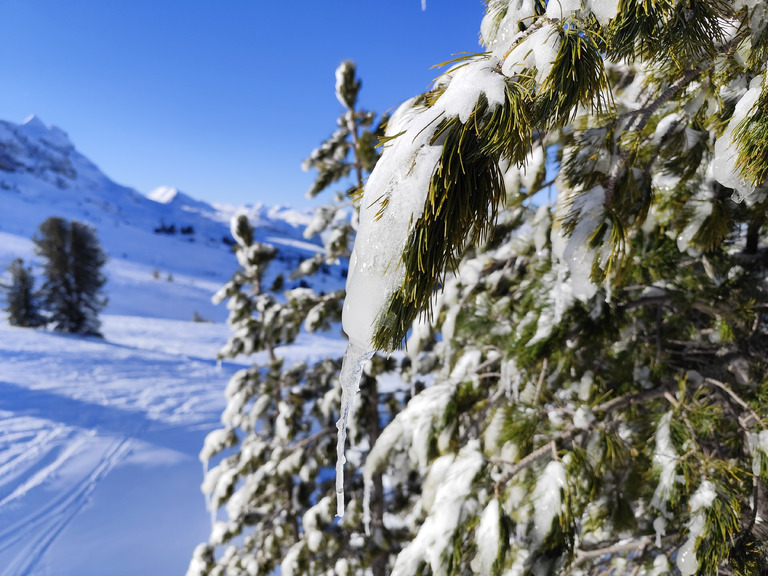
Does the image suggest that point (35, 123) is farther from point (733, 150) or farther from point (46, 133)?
point (733, 150)

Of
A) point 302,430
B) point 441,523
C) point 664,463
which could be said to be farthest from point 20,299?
point 664,463

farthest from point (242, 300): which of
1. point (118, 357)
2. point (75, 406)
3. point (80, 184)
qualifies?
point (80, 184)

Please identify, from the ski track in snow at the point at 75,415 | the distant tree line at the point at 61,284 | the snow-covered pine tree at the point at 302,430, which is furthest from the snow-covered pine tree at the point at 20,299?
the snow-covered pine tree at the point at 302,430

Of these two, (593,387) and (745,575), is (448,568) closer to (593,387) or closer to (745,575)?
(745,575)

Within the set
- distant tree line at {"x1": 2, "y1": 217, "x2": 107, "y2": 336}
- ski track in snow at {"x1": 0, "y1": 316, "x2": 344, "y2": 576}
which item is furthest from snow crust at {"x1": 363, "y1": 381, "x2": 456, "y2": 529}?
distant tree line at {"x1": 2, "y1": 217, "x2": 107, "y2": 336}

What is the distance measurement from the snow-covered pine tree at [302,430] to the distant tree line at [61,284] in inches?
677

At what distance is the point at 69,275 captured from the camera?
61.9 feet

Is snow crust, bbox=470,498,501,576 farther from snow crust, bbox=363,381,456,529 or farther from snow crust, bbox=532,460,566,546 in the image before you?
snow crust, bbox=363,381,456,529

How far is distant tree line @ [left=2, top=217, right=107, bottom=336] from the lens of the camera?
60.3 feet

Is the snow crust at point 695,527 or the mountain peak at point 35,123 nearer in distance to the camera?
the snow crust at point 695,527

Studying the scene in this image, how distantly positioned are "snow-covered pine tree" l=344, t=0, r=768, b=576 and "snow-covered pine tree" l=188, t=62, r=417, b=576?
2.28 metres

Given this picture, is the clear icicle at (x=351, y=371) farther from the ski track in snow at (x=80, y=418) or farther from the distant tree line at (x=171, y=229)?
the distant tree line at (x=171, y=229)

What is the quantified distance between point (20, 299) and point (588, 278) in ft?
78.7

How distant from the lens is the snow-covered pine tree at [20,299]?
60.2 ft
